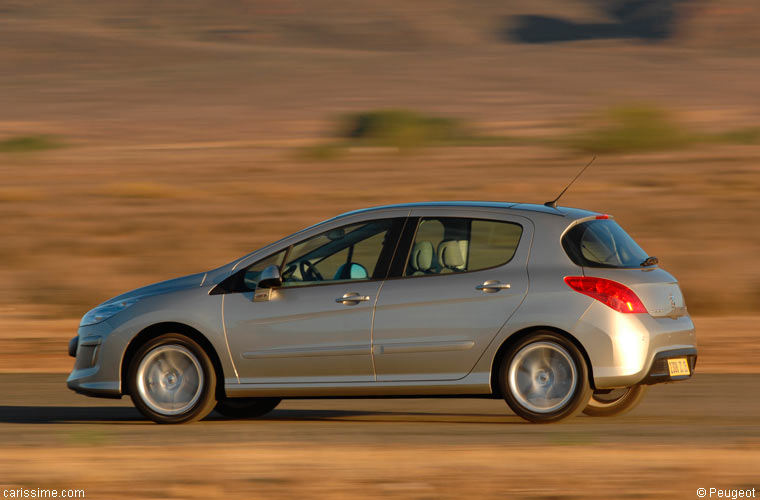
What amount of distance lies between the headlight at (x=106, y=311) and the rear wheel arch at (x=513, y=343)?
2.48m

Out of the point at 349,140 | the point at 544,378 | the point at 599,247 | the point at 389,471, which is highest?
the point at 349,140

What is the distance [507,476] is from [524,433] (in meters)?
1.76

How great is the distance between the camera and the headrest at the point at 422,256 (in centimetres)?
866

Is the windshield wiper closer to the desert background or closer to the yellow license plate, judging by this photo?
the yellow license plate

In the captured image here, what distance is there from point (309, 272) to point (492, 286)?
125 centimetres

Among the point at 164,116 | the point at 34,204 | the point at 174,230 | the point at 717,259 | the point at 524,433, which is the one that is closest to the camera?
the point at 524,433

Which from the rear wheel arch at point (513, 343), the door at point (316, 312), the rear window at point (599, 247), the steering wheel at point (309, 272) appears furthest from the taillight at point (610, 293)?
the steering wheel at point (309, 272)

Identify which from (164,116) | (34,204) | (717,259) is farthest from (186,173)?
(164,116)

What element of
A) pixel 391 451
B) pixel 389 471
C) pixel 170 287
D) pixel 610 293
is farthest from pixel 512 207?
pixel 389 471

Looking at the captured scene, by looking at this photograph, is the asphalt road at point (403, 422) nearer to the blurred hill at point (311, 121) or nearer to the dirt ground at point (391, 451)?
the dirt ground at point (391, 451)

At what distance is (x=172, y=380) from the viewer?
8828 mm

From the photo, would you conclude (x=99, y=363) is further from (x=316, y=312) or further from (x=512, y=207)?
(x=512, y=207)

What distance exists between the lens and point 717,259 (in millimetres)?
21000

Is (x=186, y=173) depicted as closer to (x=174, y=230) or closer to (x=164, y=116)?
(x=174, y=230)
